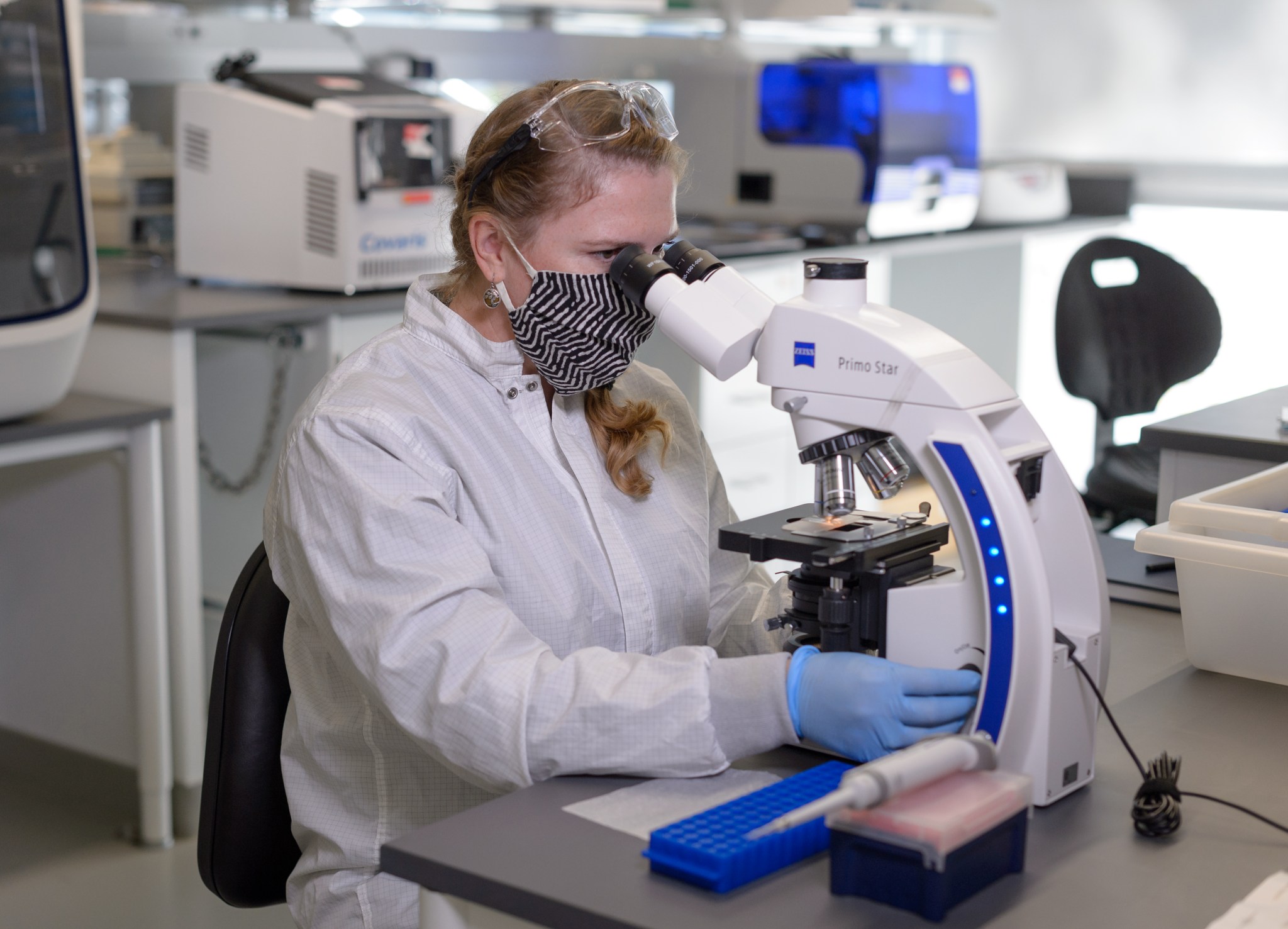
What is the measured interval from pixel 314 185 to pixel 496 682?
5.63 ft

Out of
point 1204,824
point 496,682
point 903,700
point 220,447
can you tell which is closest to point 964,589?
point 903,700

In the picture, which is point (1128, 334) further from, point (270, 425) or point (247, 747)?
point (247, 747)

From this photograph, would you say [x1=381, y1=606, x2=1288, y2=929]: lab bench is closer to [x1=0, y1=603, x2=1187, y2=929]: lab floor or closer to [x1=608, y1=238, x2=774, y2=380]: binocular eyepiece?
[x1=608, y1=238, x2=774, y2=380]: binocular eyepiece

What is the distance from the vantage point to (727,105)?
3.96m

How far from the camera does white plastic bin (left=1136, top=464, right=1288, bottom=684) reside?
46.9 inches

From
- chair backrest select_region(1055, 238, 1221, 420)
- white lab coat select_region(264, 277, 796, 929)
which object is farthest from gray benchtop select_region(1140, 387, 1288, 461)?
chair backrest select_region(1055, 238, 1221, 420)

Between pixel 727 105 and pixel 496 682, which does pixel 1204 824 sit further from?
pixel 727 105

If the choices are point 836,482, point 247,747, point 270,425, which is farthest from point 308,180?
point 836,482

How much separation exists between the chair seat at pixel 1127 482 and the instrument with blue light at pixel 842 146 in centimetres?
99

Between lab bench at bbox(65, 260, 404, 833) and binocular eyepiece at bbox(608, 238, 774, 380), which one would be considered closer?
binocular eyepiece at bbox(608, 238, 774, 380)

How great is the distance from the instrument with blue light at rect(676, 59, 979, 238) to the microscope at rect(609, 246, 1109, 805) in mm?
2623

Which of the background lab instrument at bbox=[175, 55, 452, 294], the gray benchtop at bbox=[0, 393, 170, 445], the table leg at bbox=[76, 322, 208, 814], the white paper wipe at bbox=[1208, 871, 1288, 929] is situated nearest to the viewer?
the white paper wipe at bbox=[1208, 871, 1288, 929]

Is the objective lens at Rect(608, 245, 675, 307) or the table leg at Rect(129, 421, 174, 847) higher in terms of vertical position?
the objective lens at Rect(608, 245, 675, 307)

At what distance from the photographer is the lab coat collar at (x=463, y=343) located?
4.11 feet
